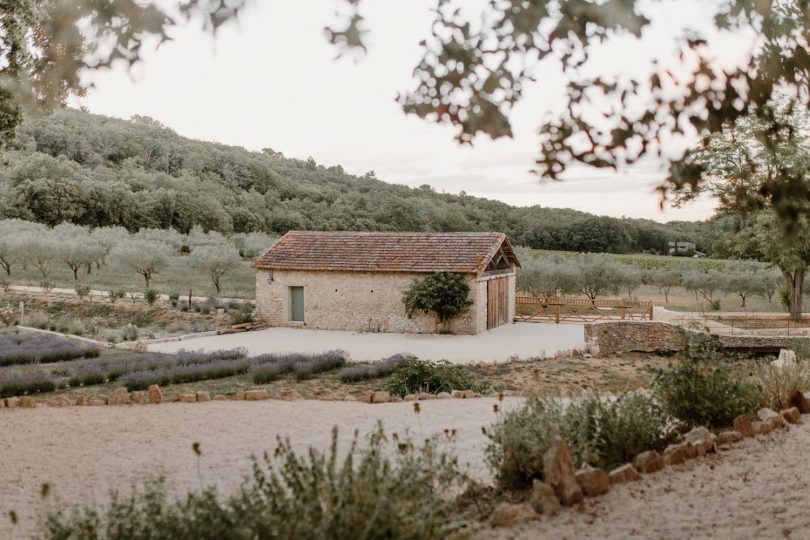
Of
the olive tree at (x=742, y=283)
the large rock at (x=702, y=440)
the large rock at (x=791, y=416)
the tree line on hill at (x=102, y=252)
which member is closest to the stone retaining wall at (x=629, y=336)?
the large rock at (x=791, y=416)

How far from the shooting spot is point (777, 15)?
4.49 m

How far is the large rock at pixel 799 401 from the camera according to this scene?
25.2ft

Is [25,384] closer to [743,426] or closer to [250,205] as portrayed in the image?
[743,426]

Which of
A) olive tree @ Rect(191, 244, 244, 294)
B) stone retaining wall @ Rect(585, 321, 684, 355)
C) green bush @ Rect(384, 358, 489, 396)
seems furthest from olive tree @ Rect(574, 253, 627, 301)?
green bush @ Rect(384, 358, 489, 396)

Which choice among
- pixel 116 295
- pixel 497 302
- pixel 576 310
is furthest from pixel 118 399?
pixel 576 310

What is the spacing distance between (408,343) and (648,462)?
15415 millimetres

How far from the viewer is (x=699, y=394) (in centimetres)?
679

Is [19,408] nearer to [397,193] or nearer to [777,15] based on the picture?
[777,15]

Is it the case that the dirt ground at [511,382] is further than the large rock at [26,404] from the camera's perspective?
Yes

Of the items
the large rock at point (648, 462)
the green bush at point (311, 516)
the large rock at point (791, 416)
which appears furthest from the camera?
the large rock at point (791, 416)

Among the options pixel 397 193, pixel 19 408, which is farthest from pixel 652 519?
pixel 397 193

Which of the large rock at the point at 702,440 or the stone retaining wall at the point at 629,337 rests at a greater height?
the large rock at the point at 702,440

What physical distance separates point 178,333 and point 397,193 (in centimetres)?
3800

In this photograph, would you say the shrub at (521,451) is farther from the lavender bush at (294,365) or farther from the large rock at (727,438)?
the lavender bush at (294,365)
